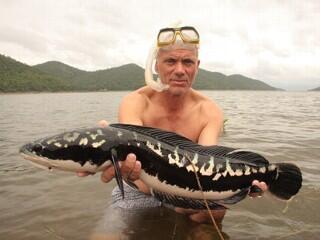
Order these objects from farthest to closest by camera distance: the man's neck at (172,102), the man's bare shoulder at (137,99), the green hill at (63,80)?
the green hill at (63,80), the man's neck at (172,102), the man's bare shoulder at (137,99)

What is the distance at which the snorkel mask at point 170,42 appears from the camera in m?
4.75

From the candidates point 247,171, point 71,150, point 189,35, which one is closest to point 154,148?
point 71,150

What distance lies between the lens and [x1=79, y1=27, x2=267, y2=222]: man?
4.74 m

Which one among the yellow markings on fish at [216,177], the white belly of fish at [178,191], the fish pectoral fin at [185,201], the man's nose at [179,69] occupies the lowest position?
the fish pectoral fin at [185,201]

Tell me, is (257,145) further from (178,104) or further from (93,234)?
(93,234)

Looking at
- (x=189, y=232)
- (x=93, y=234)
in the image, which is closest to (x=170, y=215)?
(x=189, y=232)

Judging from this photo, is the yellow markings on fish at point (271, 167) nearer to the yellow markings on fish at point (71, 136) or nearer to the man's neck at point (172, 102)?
the man's neck at point (172, 102)

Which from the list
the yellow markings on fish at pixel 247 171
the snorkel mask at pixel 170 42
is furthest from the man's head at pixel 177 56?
the yellow markings on fish at pixel 247 171

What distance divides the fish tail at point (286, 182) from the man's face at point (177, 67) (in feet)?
5.44

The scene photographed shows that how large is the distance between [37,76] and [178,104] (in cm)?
12775

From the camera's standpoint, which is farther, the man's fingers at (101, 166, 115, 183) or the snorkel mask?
the snorkel mask

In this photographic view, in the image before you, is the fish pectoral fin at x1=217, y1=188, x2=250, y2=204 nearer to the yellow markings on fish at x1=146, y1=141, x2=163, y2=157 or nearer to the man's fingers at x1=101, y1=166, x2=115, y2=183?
the yellow markings on fish at x1=146, y1=141, x2=163, y2=157

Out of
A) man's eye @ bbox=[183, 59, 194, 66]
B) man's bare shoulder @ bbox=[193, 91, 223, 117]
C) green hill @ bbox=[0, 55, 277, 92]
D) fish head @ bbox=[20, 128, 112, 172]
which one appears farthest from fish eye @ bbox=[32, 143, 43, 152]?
green hill @ bbox=[0, 55, 277, 92]

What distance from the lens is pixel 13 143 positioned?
12234 millimetres
